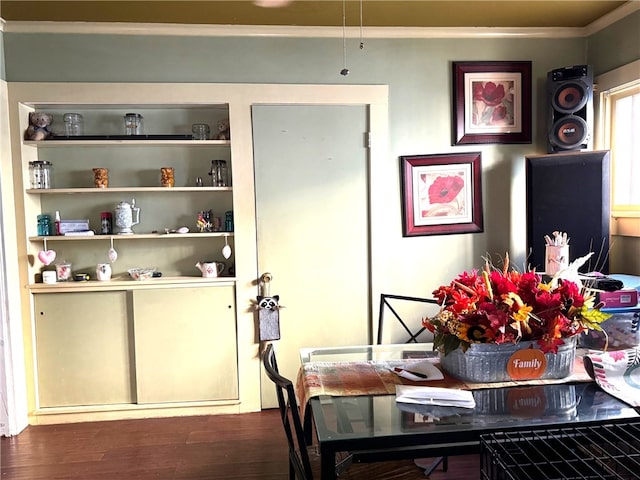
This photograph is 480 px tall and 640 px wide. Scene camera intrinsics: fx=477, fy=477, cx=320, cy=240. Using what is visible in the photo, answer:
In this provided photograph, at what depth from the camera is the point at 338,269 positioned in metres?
3.17

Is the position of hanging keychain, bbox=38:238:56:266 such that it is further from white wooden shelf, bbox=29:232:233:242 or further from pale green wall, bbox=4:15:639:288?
pale green wall, bbox=4:15:639:288

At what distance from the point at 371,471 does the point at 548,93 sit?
8.51 ft

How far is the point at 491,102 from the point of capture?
321 centimetres

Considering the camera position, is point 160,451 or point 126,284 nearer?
point 160,451

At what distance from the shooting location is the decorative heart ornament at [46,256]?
2986mm

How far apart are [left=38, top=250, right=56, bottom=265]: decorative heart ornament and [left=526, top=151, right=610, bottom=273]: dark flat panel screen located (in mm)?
2995

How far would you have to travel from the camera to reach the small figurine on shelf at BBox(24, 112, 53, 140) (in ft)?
9.65

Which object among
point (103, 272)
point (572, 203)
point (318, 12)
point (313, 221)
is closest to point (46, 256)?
point (103, 272)

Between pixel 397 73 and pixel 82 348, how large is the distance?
2693 mm

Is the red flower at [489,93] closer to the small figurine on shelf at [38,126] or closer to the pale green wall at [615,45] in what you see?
the pale green wall at [615,45]

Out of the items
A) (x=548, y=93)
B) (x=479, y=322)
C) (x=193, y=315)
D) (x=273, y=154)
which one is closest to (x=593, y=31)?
(x=548, y=93)

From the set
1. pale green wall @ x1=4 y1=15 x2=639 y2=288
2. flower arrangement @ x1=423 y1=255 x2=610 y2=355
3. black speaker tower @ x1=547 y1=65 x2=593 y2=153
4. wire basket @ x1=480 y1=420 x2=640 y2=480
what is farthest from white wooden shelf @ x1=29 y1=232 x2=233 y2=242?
wire basket @ x1=480 y1=420 x2=640 y2=480

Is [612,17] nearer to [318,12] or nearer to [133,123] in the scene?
[318,12]

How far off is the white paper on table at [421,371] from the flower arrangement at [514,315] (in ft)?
0.40
